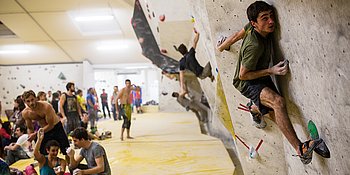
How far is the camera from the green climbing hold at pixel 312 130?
1726mm

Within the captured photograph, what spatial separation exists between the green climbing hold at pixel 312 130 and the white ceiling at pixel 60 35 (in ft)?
24.0

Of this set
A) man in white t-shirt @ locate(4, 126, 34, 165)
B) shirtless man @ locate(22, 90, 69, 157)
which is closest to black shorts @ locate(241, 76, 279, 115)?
shirtless man @ locate(22, 90, 69, 157)

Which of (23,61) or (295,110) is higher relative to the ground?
(23,61)

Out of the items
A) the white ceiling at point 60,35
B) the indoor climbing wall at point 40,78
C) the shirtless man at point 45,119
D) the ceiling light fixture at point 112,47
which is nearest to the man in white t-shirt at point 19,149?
the shirtless man at point 45,119

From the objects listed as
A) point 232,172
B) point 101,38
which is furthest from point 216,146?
point 101,38

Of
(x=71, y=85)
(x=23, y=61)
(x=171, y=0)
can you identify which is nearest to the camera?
(x=171, y=0)

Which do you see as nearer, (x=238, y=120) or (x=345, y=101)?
(x=345, y=101)

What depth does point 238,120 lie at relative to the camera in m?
2.95

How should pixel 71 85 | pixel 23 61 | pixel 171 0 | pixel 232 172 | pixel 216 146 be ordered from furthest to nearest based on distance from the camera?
pixel 23 61
pixel 71 85
pixel 216 146
pixel 171 0
pixel 232 172

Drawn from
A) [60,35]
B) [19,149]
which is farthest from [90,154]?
[60,35]

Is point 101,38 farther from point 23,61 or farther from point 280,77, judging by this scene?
point 280,77

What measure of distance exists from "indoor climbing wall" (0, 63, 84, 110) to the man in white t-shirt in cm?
890

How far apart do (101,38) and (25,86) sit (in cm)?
482

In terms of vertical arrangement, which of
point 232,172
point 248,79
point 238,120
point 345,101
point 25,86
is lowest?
point 232,172
